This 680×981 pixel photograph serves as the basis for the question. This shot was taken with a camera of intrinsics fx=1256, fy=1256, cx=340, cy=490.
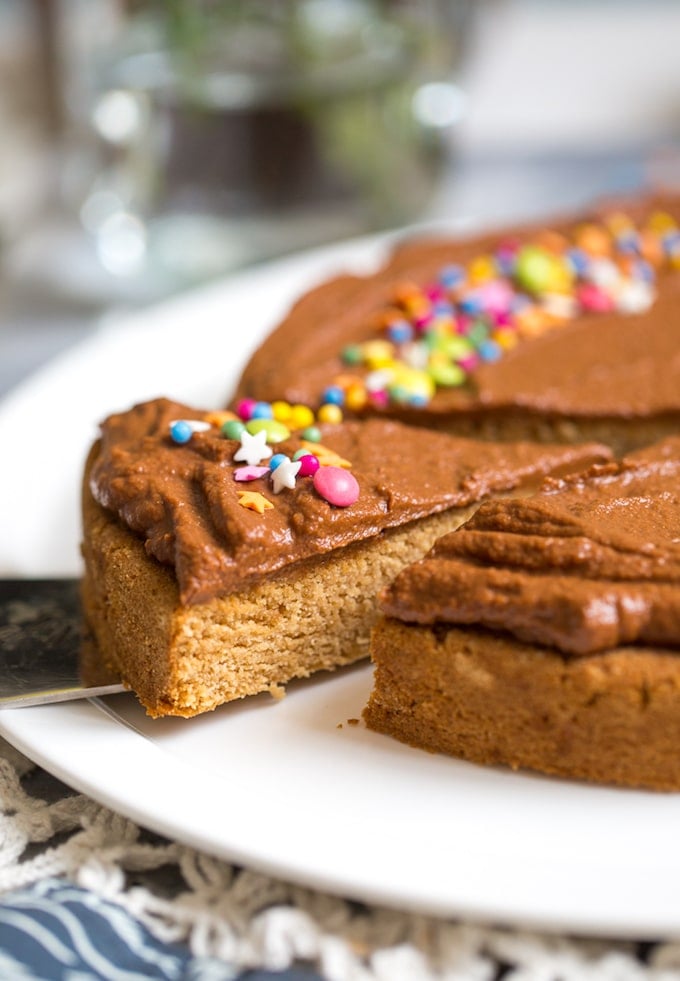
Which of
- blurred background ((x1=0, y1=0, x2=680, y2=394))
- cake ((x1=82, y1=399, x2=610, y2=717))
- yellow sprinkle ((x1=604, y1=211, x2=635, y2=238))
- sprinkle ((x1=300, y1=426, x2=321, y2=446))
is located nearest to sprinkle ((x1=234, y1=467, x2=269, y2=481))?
cake ((x1=82, y1=399, x2=610, y2=717))

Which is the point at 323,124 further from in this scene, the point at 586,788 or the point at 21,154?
the point at 586,788

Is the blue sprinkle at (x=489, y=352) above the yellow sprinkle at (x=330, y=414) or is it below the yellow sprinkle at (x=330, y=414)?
above

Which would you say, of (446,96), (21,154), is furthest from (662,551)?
(21,154)

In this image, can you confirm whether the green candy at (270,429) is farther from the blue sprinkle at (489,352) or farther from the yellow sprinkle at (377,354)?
the blue sprinkle at (489,352)

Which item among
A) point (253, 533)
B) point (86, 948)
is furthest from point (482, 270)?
point (86, 948)

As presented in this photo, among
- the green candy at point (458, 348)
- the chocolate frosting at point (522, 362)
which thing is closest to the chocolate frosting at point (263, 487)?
the chocolate frosting at point (522, 362)

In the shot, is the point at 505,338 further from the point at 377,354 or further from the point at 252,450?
the point at 252,450
